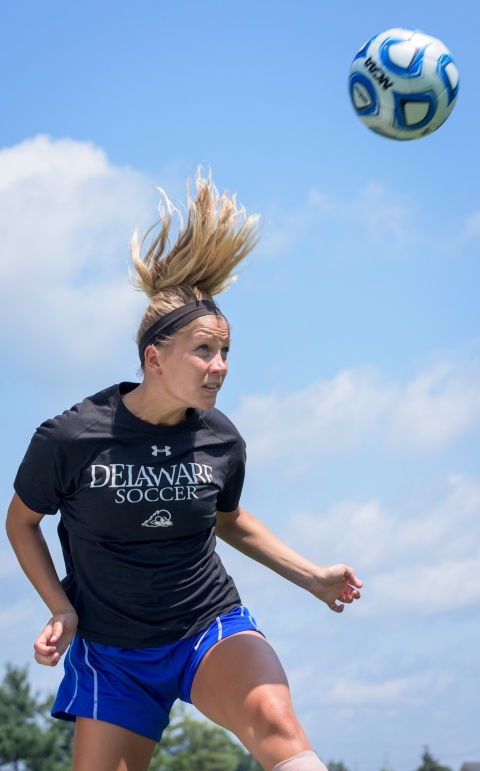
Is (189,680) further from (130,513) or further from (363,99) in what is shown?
(363,99)

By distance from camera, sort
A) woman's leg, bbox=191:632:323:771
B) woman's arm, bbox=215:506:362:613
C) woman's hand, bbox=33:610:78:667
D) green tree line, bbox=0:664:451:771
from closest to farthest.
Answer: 1. woman's leg, bbox=191:632:323:771
2. woman's hand, bbox=33:610:78:667
3. woman's arm, bbox=215:506:362:613
4. green tree line, bbox=0:664:451:771

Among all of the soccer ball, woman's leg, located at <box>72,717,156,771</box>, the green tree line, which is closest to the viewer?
woman's leg, located at <box>72,717,156,771</box>

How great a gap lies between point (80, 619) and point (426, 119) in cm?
395

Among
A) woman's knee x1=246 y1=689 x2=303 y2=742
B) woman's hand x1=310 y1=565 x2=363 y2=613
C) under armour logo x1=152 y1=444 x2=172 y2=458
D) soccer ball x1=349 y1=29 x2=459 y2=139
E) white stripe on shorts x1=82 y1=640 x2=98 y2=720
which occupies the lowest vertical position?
woman's knee x1=246 y1=689 x2=303 y2=742

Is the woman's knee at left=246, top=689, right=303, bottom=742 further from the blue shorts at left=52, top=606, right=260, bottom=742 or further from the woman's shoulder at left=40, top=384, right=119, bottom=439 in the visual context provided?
the woman's shoulder at left=40, top=384, right=119, bottom=439

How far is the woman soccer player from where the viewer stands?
5613 millimetres

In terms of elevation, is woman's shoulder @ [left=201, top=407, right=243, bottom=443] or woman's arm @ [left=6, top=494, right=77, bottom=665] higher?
woman's shoulder @ [left=201, top=407, right=243, bottom=443]

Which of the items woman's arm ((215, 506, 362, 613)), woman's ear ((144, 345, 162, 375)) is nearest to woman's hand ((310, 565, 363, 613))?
woman's arm ((215, 506, 362, 613))

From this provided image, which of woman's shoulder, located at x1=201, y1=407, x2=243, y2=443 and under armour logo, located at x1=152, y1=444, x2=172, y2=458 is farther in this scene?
woman's shoulder, located at x1=201, y1=407, x2=243, y2=443

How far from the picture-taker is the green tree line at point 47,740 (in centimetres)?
6556

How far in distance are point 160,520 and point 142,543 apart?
16cm

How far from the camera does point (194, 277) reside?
20.1 feet

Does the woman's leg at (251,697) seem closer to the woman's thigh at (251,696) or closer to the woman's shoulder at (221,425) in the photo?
the woman's thigh at (251,696)

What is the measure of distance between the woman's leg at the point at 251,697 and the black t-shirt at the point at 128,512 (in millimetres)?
303
